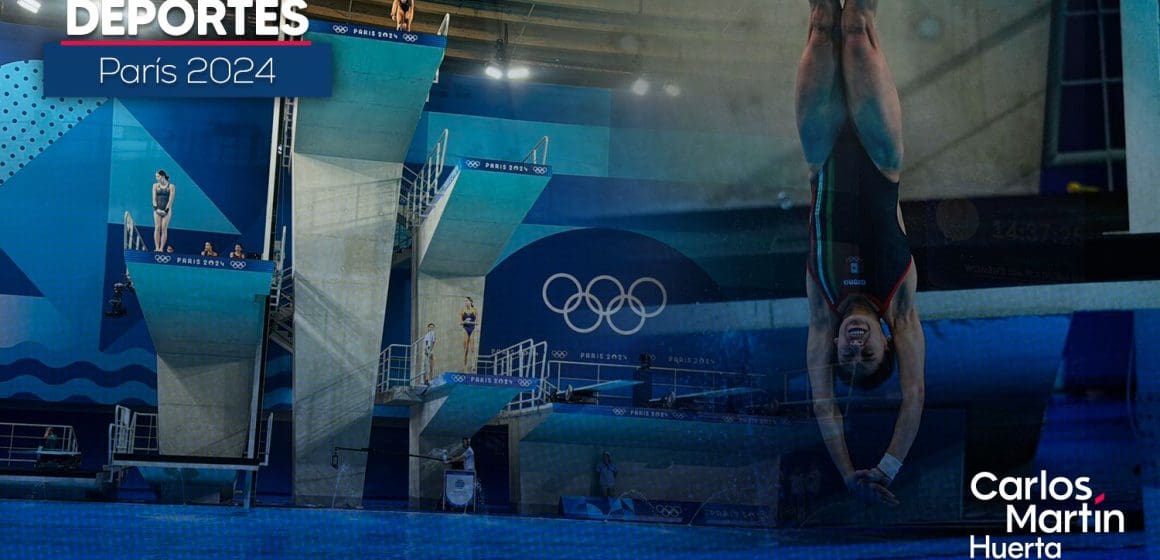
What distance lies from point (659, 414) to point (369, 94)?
9.88 feet

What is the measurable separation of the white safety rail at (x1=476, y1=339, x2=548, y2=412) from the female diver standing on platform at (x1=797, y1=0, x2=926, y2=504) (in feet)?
6.15

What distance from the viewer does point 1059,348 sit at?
8.88m

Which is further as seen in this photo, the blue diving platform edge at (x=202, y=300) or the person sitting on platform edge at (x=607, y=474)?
the person sitting on platform edge at (x=607, y=474)

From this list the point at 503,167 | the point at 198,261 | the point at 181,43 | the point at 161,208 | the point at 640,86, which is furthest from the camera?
the point at 640,86

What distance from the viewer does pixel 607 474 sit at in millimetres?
9062

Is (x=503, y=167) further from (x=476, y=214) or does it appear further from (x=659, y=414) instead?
(x=659, y=414)

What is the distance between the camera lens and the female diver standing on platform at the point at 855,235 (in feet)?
28.6

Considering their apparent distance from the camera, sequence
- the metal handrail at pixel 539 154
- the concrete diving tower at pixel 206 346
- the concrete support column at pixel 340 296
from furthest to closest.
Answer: the metal handrail at pixel 539 154 → the concrete support column at pixel 340 296 → the concrete diving tower at pixel 206 346

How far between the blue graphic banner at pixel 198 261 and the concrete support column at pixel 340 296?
1.15 ft

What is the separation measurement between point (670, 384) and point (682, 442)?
16.8 inches

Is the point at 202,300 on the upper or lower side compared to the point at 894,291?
lower

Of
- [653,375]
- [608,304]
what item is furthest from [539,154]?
[653,375]

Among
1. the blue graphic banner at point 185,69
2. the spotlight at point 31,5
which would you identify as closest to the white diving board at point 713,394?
the blue graphic banner at point 185,69

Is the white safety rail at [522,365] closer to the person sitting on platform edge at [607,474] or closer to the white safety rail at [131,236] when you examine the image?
the person sitting on platform edge at [607,474]
